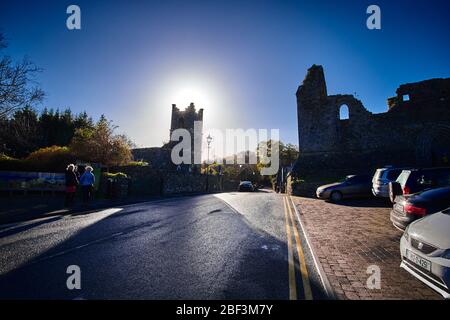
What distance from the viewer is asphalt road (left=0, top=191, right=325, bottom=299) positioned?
3.17 metres

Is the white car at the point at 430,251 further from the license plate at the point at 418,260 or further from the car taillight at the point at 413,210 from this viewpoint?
the car taillight at the point at 413,210

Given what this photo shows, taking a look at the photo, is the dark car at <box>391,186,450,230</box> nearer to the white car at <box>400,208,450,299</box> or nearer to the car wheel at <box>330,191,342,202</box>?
the white car at <box>400,208,450,299</box>

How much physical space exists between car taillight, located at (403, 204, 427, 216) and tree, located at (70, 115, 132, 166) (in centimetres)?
2149

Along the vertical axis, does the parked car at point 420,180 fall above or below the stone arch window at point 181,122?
below

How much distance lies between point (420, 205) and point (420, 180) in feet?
11.6

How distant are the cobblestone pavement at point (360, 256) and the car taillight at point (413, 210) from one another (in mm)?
910

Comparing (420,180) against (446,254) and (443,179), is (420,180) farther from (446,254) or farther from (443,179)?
(446,254)

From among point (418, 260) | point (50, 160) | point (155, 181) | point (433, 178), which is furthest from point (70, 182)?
point (433, 178)

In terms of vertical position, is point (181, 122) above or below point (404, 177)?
above

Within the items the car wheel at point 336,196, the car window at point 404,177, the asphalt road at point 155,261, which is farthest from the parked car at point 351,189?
the asphalt road at point 155,261

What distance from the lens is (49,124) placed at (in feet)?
111

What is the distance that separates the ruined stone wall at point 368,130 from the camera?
21750 millimetres

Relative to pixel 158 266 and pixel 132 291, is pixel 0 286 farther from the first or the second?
pixel 158 266

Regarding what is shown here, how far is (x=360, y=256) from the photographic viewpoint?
15.6 ft
